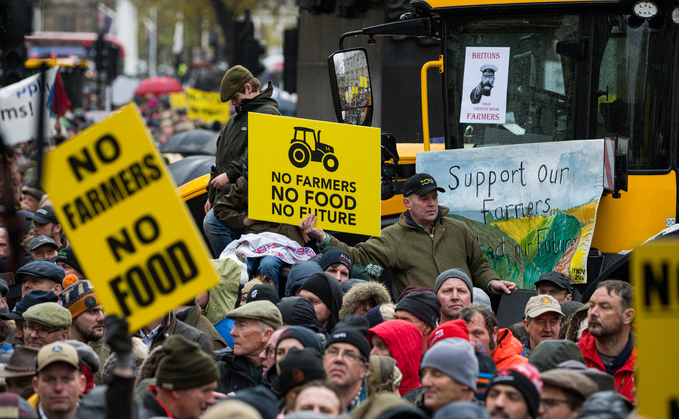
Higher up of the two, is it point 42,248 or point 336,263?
point 336,263

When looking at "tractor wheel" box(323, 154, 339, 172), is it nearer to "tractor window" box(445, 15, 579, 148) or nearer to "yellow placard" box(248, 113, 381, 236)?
"yellow placard" box(248, 113, 381, 236)

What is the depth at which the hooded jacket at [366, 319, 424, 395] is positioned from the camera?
544 centimetres

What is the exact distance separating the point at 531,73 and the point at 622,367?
2.52 meters

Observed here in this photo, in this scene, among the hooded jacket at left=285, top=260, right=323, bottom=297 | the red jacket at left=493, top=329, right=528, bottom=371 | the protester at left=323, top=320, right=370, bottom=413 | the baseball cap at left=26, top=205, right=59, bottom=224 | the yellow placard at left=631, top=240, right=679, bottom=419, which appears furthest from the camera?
the baseball cap at left=26, top=205, right=59, bottom=224

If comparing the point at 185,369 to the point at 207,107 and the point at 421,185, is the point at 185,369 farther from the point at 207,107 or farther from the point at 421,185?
the point at 207,107

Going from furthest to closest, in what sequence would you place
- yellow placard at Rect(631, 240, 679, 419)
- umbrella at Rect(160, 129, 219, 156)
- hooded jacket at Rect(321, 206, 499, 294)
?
umbrella at Rect(160, 129, 219, 156)
hooded jacket at Rect(321, 206, 499, 294)
yellow placard at Rect(631, 240, 679, 419)

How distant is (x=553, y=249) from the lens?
7434mm

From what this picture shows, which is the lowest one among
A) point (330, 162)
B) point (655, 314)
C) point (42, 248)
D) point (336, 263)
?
point (42, 248)

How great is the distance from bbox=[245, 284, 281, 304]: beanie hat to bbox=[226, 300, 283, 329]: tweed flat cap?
0.65m

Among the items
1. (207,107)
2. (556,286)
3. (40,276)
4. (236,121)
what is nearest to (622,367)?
(556,286)

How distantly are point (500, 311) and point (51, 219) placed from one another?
15.2 ft

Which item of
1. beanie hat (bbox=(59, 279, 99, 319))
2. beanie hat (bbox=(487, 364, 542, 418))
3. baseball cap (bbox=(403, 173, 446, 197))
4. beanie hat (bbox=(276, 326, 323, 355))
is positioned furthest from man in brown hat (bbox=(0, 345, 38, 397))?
baseball cap (bbox=(403, 173, 446, 197))

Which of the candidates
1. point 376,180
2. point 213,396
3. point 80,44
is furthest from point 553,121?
point 80,44

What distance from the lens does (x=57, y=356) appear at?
15.0 feet
